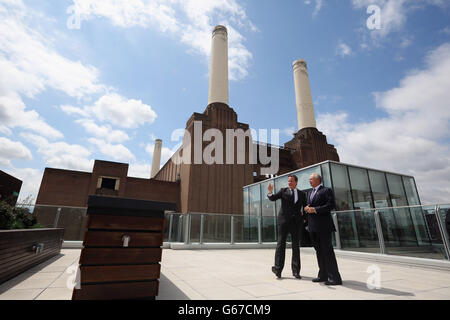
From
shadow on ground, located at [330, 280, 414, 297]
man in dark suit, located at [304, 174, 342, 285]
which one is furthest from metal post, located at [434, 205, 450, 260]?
man in dark suit, located at [304, 174, 342, 285]

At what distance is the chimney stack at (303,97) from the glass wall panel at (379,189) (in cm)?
2278

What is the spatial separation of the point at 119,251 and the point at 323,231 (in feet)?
9.51

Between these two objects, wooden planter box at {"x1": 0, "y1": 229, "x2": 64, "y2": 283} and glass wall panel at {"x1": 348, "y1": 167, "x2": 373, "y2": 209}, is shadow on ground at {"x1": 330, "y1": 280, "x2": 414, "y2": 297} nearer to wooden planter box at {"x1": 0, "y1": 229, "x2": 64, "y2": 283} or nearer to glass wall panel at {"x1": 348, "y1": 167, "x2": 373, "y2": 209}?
wooden planter box at {"x1": 0, "y1": 229, "x2": 64, "y2": 283}

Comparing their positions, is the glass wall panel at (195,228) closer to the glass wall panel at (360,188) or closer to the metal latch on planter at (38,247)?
the metal latch on planter at (38,247)

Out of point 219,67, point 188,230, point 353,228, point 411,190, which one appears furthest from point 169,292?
point 219,67

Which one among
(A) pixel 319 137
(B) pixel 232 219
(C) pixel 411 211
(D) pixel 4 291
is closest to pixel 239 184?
(B) pixel 232 219

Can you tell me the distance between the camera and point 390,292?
288cm

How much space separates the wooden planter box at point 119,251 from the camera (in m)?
2.12

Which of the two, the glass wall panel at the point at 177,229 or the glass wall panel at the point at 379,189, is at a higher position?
the glass wall panel at the point at 379,189

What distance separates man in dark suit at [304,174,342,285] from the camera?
11.1 ft

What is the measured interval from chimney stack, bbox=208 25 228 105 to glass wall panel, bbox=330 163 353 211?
19.8 meters

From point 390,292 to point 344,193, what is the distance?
28.6 feet

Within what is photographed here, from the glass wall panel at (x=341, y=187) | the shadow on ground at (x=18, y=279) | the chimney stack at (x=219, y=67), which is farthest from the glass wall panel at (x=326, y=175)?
the chimney stack at (x=219, y=67)
